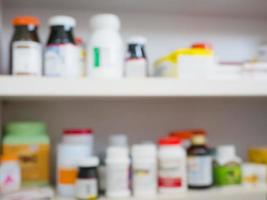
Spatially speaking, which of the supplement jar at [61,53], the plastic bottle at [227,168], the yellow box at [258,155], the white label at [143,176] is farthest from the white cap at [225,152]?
the supplement jar at [61,53]

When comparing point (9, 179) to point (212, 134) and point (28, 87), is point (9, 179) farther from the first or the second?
point (212, 134)

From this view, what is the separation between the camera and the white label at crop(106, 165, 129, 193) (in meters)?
0.78

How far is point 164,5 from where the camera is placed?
1.01m

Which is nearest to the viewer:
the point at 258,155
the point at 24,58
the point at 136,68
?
the point at 24,58

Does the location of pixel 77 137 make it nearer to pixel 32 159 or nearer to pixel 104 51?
pixel 32 159

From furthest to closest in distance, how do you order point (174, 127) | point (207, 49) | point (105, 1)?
point (174, 127)
point (105, 1)
point (207, 49)

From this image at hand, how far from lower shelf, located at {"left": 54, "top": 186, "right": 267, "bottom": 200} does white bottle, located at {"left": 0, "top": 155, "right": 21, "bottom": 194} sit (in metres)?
0.10

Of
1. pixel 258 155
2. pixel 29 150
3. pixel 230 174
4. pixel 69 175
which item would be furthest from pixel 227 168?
pixel 29 150

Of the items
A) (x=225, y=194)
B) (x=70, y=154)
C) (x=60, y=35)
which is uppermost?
(x=60, y=35)

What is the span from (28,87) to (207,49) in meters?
0.43

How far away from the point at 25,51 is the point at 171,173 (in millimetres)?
430

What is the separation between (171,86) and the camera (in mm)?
765

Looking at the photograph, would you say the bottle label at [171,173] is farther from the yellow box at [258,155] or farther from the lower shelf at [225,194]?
the yellow box at [258,155]

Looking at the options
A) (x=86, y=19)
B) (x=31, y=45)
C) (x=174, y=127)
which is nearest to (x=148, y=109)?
(x=174, y=127)
